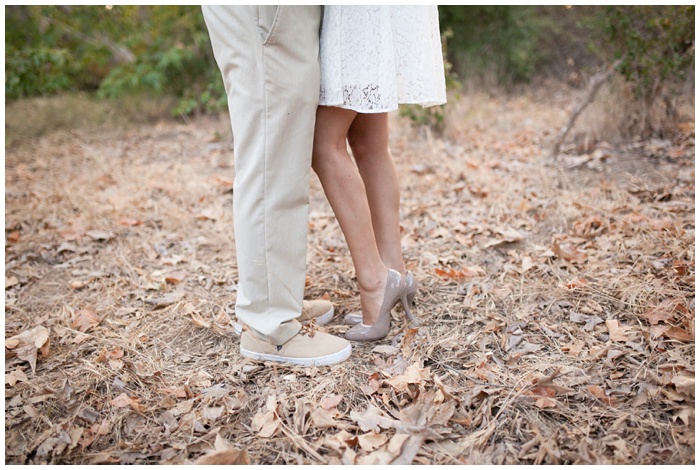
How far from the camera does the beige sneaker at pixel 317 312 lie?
1.89 meters

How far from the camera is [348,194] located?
63.4 inches

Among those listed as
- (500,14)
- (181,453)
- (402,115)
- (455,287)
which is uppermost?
(500,14)

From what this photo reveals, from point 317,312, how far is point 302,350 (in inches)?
12.0

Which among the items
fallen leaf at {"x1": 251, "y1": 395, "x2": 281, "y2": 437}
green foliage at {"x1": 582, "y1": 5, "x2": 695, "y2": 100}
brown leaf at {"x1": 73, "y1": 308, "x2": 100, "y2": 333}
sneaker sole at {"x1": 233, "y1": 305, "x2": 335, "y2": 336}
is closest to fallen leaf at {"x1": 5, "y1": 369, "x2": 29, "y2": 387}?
brown leaf at {"x1": 73, "y1": 308, "x2": 100, "y2": 333}

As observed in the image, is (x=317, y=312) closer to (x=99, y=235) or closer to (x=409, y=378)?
(x=409, y=378)

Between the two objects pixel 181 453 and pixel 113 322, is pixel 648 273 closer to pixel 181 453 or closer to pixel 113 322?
pixel 181 453

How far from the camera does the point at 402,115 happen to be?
4.38 metres

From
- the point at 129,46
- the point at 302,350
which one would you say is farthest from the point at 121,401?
the point at 129,46

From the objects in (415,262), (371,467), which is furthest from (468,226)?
(371,467)

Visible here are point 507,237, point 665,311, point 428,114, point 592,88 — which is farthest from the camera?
point 428,114

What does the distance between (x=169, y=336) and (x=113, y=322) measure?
0.89 ft

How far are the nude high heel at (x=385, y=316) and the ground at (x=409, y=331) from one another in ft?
0.14

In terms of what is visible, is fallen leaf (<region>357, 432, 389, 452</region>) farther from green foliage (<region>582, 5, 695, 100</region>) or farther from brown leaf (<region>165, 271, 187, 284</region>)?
green foliage (<region>582, 5, 695, 100</region>)

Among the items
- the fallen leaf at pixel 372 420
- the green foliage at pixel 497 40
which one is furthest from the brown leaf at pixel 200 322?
the green foliage at pixel 497 40
